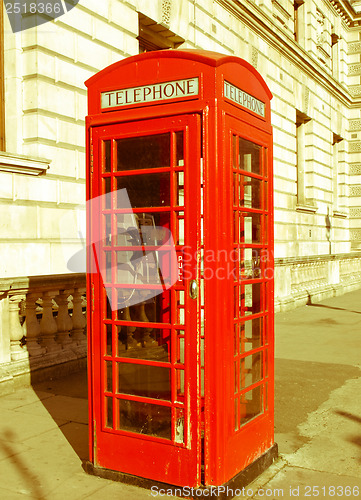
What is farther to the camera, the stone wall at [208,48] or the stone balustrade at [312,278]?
the stone balustrade at [312,278]

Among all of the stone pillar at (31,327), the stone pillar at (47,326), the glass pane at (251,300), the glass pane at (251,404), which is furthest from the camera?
the stone pillar at (47,326)

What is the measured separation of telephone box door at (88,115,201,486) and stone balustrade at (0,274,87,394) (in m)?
2.74

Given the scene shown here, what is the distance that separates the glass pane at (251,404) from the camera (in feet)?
12.4

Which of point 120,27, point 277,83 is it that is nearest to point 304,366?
point 120,27

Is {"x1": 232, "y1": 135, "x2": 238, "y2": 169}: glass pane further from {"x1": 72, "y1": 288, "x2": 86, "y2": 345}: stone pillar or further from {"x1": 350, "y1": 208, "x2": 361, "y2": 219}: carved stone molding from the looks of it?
{"x1": 350, "y1": 208, "x2": 361, "y2": 219}: carved stone molding

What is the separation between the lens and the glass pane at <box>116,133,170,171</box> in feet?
11.5

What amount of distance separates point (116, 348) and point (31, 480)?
3.54 feet

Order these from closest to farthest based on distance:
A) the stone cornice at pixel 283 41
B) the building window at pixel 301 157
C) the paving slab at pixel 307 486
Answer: the paving slab at pixel 307 486 < the stone cornice at pixel 283 41 < the building window at pixel 301 157

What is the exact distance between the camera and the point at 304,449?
4402mm

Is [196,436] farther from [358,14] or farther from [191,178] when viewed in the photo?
[358,14]

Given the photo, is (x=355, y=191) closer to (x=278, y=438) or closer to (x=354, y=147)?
(x=354, y=147)

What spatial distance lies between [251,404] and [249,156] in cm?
170

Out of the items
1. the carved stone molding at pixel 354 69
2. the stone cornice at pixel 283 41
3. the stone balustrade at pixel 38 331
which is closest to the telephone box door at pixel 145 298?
the stone balustrade at pixel 38 331

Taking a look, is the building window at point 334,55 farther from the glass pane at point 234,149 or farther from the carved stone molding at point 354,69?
the glass pane at point 234,149
